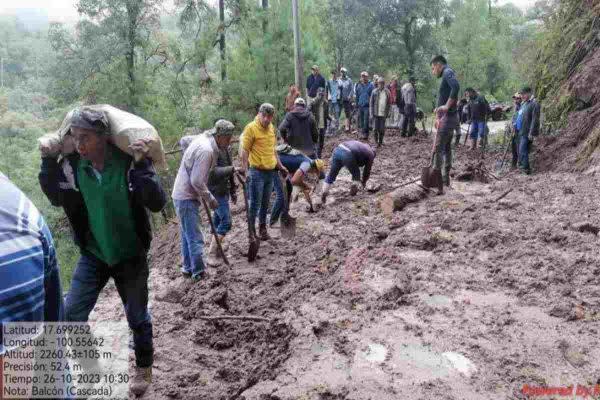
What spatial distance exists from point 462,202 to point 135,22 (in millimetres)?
19772

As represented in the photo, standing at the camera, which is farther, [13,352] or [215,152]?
[215,152]

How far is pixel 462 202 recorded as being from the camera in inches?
313

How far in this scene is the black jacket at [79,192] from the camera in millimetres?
3156

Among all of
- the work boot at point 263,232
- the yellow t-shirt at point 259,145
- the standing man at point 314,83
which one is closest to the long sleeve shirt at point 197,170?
the yellow t-shirt at point 259,145

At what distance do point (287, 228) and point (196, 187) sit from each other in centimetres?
247

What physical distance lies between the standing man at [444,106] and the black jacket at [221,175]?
3544mm

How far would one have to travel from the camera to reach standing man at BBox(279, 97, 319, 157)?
28.1ft

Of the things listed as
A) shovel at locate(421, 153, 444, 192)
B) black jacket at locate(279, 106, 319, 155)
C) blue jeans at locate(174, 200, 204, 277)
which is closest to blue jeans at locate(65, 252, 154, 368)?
blue jeans at locate(174, 200, 204, 277)

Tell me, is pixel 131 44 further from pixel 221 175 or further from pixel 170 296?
pixel 170 296

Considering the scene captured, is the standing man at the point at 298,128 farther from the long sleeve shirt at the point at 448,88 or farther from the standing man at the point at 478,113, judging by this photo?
the standing man at the point at 478,113

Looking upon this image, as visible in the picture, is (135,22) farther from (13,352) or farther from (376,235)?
(13,352)

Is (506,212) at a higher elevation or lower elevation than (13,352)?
lower

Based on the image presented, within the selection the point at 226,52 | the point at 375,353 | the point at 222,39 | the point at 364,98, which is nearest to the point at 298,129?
the point at 375,353

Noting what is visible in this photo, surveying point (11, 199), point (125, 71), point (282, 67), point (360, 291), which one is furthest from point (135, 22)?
point (11, 199)
